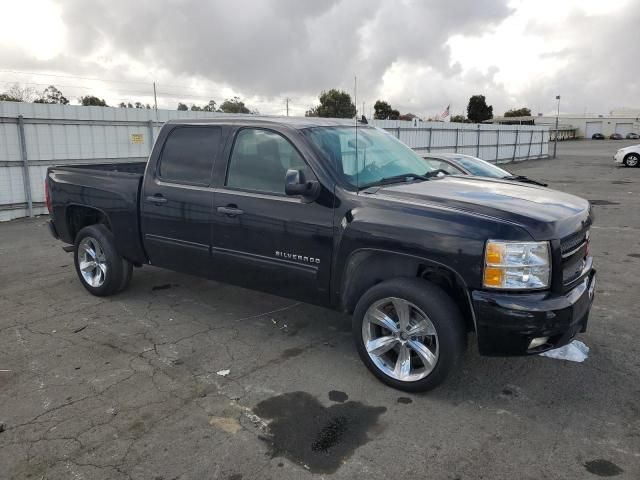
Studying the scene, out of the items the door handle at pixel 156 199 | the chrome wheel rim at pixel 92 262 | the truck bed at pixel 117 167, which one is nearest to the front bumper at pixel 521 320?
the door handle at pixel 156 199

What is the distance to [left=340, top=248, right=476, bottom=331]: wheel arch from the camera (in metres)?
3.48

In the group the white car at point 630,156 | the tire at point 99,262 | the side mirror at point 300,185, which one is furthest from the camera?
the white car at point 630,156

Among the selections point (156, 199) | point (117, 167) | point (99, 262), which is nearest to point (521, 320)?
point (156, 199)

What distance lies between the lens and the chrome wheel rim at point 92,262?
219 inches

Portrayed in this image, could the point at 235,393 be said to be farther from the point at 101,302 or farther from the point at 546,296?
the point at 101,302

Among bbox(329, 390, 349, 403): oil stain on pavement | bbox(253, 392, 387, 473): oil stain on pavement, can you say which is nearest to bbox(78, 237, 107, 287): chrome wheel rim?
bbox(253, 392, 387, 473): oil stain on pavement

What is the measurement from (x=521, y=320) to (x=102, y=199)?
4.16m

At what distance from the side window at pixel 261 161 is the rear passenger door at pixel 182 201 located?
0.82 feet

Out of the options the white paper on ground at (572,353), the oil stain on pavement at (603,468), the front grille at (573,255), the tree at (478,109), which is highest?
the tree at (478,109)

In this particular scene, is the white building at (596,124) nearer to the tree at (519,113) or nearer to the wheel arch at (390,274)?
the tree at (519,113)

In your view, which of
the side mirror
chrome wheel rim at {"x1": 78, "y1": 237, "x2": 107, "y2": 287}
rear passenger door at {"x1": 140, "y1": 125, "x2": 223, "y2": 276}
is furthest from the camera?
chrome wheel rim at {"x1": 78, "y1": 237, "x2": 107, "y2": 287}

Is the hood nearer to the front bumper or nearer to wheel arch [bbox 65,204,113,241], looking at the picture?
the front bumper

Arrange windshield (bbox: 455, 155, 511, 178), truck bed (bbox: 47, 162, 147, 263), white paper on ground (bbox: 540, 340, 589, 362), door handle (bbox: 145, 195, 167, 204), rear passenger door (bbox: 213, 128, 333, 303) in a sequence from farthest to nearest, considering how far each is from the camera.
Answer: windshield (bbox: 455, 155, 511, 178) → truck bed (bbox: 47, 162, 147, 263) → door handle (bbox: 145, 195, 167, 204) → white paper on ground (bbox: 540, 340, 589, 362) → rear passenger door (bbox: 213, 128, 333, 303)

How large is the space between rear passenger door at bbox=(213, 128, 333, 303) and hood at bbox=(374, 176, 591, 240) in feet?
1.98
